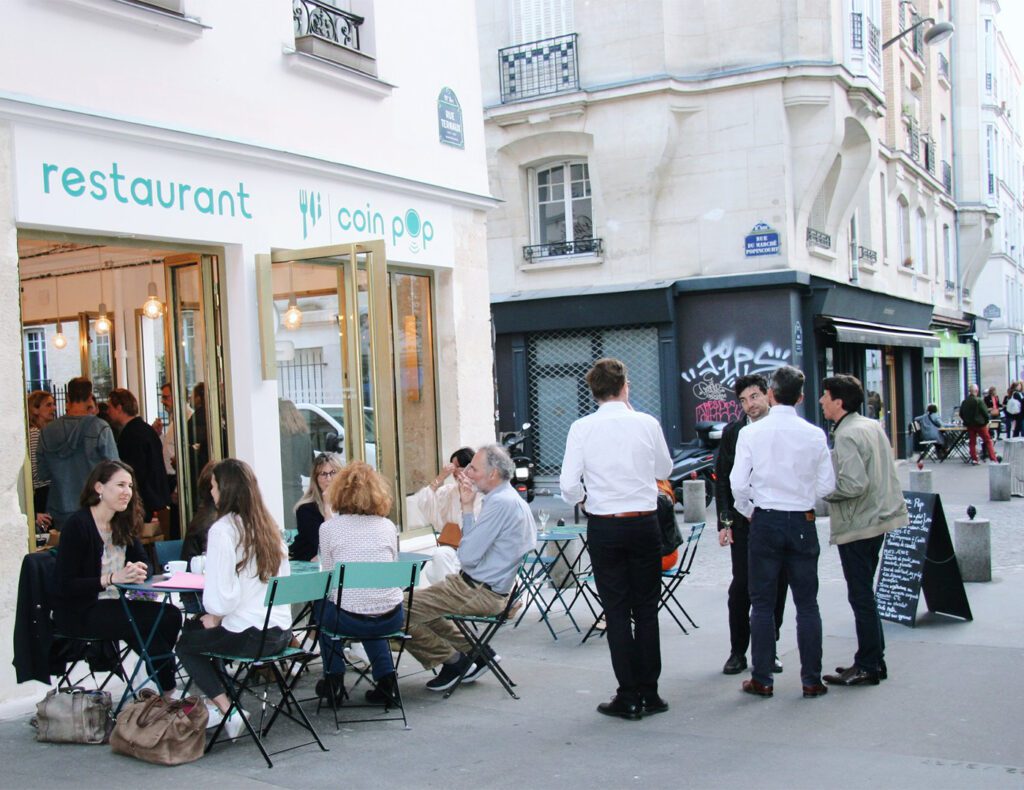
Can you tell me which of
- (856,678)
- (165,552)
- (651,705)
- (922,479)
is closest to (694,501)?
(922,479)

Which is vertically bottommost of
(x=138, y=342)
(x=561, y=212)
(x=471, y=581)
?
(x=471, y=581)

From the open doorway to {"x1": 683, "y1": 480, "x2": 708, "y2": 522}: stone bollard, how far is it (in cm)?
673

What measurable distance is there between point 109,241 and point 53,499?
6.21 ft

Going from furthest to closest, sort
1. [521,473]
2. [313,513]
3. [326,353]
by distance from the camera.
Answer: [521,473], [326,353], [313,513]


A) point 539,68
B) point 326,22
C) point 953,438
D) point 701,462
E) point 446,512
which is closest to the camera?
point 446,512

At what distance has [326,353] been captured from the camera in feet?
28.8

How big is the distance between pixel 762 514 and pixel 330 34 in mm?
5256

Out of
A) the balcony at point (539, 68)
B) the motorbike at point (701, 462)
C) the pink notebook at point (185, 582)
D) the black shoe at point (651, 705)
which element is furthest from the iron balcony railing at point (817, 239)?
the pink notebook at point (185, 582)

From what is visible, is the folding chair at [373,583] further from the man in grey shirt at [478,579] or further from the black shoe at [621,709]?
the black shoe at [621,709]

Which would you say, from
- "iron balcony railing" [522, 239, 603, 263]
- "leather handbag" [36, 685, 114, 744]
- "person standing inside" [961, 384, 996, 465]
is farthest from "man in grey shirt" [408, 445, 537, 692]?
"person standing inside" [961, 384, 996, 465]

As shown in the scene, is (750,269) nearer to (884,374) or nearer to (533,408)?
(533,408)

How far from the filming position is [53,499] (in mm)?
7848

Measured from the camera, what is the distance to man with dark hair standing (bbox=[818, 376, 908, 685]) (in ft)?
20.6

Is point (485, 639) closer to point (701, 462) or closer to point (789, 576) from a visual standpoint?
point (789, 576)
